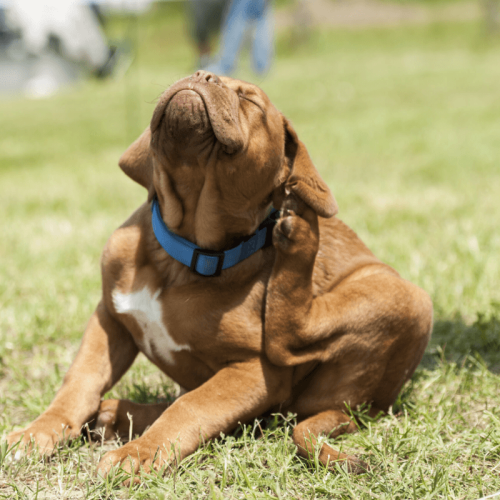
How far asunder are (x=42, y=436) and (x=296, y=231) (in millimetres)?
1105

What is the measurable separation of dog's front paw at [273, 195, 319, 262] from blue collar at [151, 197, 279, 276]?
0.11m

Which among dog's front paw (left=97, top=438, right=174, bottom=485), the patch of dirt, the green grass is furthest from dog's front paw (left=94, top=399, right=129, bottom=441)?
the patch of dirt

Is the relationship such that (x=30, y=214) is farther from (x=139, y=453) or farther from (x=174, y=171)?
(x=139, y=453)

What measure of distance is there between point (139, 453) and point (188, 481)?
0.17m

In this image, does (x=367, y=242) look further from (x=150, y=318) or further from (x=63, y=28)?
(x=63, y=28)

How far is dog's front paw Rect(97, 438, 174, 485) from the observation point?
1874mm

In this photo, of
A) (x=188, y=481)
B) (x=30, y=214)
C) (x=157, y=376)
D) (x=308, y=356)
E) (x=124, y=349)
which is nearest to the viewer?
(x=188, y=481)

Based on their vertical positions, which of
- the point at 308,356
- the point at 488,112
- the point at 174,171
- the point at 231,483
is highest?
the point at 174,171

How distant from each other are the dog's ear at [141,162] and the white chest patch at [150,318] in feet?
1.34

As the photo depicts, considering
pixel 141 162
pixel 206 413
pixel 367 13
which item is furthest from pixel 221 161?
pixel 367 13

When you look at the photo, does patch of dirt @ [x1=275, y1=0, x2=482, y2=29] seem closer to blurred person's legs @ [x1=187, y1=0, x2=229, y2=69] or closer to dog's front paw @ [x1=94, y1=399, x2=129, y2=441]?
blurred person's legs @ [x1=187, y1=0, x2=229, y2=69]

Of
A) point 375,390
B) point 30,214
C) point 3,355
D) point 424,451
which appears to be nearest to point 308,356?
point 375,390

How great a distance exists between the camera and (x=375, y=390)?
2.39 metres

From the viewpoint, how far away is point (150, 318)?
226cm
